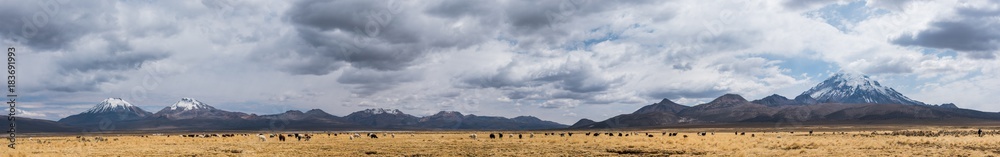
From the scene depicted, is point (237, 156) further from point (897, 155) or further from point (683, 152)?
point (897, 155)

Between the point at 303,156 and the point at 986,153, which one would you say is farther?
the point at 303,156

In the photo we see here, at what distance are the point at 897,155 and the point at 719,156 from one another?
7.89 metres

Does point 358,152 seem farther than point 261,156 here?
Yes

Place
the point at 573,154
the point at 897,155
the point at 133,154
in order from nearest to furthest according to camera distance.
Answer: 1. the point at 897,155
2. the point at 573,154
3. the point at 133,154

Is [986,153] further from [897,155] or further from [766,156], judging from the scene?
[766,156]

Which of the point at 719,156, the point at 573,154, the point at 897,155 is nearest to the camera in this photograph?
the point at 897,155

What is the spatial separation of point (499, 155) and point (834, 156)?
53.9ft

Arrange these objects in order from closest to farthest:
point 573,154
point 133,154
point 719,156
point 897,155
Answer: point 897,155
point 719,156
point 573,154
point 133,154

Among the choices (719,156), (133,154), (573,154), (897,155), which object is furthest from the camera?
(133,154)

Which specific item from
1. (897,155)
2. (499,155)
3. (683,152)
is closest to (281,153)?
(499,155)

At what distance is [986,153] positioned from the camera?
1199 inches

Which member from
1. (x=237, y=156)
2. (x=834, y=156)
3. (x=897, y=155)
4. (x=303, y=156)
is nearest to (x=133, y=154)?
(x=237, y=156)

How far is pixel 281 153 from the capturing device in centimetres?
3684

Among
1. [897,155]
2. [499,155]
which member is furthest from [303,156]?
[897,155]
